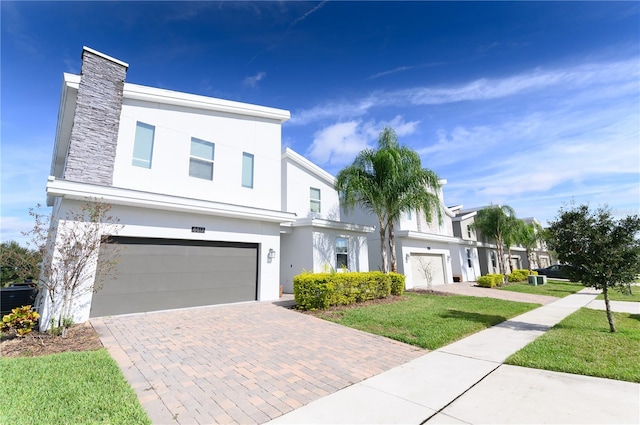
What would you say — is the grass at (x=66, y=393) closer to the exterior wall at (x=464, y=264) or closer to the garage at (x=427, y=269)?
the garage at (x=427, y=269)

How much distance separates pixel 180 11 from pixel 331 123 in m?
7.93

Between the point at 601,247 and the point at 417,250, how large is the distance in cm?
1222

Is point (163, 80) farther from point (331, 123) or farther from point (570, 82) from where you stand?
point (570, 82)

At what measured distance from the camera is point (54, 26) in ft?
27.7

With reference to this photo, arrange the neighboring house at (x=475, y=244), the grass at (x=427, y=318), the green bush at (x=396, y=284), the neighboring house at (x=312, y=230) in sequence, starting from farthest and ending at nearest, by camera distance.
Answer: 1. the neighboring house at (x=475, y=244)
2. the neighboring house at (x=312, y=230)
3. the green bush at (x=396, y=284)
4. the grass at (x=427, y=318)

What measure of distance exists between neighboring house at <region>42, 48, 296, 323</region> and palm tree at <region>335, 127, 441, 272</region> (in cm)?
388

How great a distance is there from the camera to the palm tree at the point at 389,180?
14133 millimetres

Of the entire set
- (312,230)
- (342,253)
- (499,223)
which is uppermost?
(499,223)

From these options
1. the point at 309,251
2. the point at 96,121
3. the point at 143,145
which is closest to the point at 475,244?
the point at 309,251

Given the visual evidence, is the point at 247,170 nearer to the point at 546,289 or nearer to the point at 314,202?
the point at 314,202

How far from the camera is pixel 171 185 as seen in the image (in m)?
9.86

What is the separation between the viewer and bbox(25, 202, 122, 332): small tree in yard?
6.64 m

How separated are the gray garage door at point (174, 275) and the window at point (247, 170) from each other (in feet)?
8.70

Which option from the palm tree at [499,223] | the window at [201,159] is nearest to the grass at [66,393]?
the window at [201,159]
